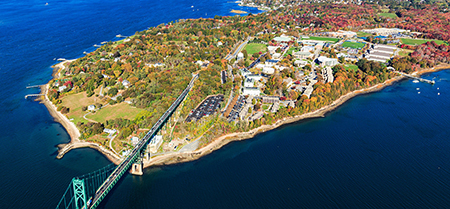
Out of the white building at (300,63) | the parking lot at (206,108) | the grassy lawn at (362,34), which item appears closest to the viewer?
the parking lot at (206,108)

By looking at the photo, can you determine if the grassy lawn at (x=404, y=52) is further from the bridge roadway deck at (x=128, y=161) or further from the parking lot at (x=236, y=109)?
the bridge roadway deck at (x=128, y=161)

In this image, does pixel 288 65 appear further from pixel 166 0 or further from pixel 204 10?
pixel 166 0

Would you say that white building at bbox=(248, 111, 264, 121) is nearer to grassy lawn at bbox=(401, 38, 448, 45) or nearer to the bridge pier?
the bridge pier

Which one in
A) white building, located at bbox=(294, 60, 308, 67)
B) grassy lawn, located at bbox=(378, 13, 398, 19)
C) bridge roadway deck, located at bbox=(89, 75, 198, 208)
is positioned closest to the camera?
bridge roadway deck, located at bbox=(89, 75, 198, 208)

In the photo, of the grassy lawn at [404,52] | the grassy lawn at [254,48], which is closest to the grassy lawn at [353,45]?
the grassy lawn at [404,52]

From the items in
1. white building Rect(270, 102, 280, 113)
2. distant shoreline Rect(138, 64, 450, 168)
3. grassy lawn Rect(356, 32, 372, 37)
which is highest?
grassy lawn Rect(356, 32, 372, 37)

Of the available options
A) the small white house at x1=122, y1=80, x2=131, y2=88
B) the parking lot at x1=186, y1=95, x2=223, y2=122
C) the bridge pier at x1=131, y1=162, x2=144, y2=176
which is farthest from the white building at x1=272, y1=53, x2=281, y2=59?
the bridge pier at x1=131, y1=162, x2=144, y2=176
